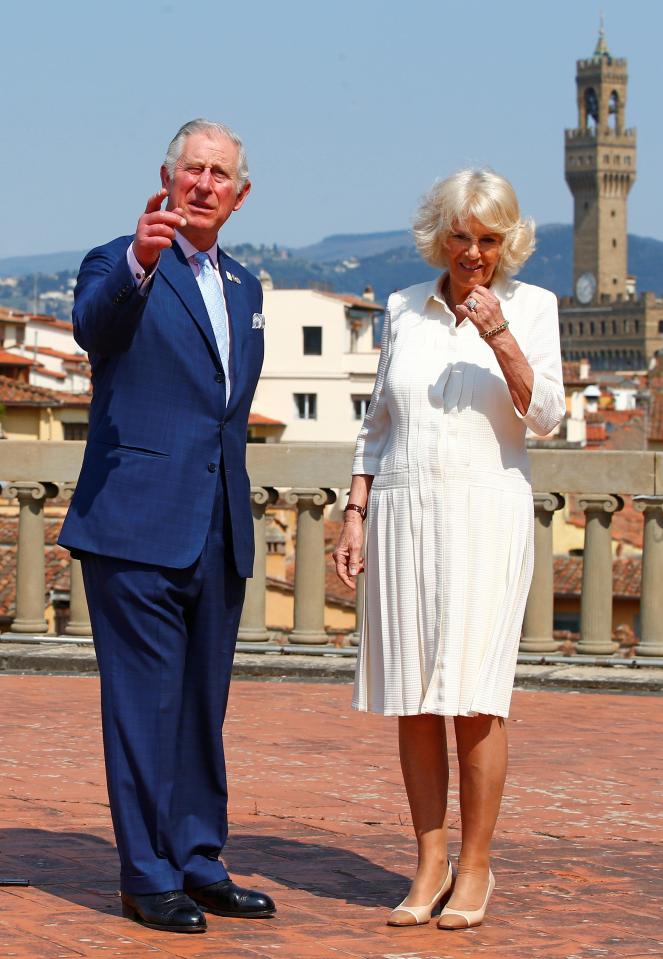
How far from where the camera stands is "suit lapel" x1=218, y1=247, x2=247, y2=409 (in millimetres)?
4609

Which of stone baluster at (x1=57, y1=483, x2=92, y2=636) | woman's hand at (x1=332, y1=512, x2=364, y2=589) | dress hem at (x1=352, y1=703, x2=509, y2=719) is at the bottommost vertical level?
dress hem at (x1=352, y1=703, x2=509, y2=719)

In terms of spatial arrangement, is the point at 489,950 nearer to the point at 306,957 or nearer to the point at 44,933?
the point at 306,957

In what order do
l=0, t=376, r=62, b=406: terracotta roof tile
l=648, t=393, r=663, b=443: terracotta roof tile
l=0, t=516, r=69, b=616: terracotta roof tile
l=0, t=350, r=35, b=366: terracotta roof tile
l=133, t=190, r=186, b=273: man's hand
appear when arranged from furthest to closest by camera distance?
l=0, t=350, r=35, b=366: terracotta roof tile → l=0, t=376, r=62, b=406: terracotta roof tile → l=648, t=393, r=663, b=443: terracotta roof tile → l=0, t=516, r=69, b=616: terracotta roof tile → l=133, t=190, r=186, b=273: man's hand

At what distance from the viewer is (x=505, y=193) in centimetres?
450

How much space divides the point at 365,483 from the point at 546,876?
3.75 feet

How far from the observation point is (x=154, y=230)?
4.19 m

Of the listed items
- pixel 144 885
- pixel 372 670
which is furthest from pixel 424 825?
pixel 144 885

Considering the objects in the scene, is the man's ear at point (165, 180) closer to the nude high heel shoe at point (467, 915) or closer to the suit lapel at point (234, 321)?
the suit lapel at point (234, 321)

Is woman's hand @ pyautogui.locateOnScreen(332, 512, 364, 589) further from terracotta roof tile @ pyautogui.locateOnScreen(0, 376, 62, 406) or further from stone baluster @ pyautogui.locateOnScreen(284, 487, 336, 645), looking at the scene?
terracotta roof tile @ pyautogui.locateOnScreen(0, 376, 62, 406)

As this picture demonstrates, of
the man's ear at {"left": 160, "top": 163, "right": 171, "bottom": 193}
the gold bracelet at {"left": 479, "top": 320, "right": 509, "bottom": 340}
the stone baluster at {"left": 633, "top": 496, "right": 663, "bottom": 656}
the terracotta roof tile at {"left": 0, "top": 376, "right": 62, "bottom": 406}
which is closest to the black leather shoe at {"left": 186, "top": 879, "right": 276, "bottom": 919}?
the gold bracelet at {"left": 479, "top": 320, "right": 509, "bottom": 340}

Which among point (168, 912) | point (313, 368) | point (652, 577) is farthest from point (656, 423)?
point (168, 912)

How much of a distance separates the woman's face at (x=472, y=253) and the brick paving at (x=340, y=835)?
1.53 meters

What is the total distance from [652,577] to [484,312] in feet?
15.7

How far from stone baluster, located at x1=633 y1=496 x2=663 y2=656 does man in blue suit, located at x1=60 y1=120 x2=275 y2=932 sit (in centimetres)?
465
